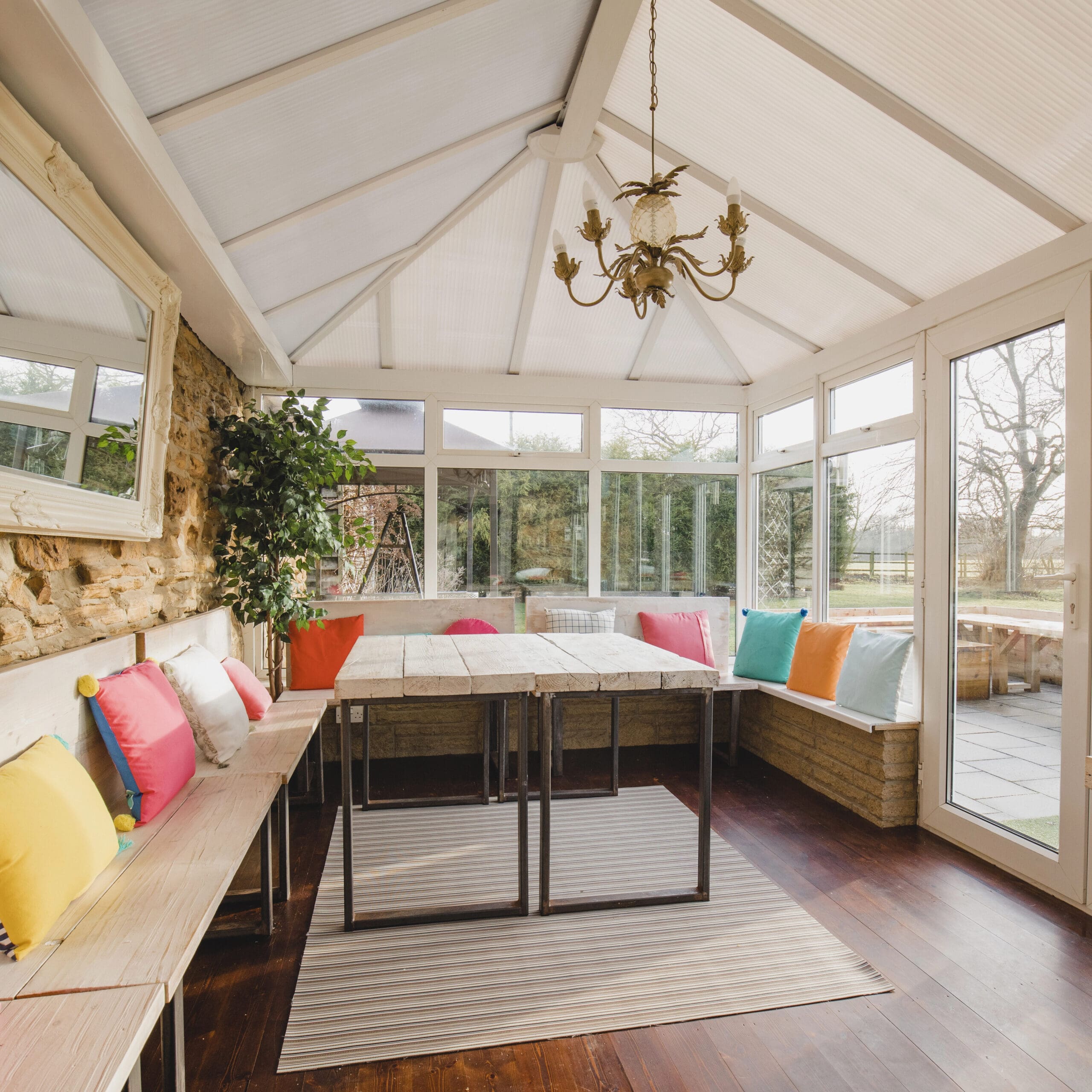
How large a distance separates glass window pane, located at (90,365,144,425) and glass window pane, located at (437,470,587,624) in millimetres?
2418

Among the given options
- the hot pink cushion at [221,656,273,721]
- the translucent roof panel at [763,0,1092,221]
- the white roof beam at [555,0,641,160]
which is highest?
the white roof beam at [555,0,641,160]

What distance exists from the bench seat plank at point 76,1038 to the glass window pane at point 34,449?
1144 mm

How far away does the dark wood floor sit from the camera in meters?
1.68

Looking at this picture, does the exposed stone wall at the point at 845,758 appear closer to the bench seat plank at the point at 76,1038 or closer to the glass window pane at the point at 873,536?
the glass window pane at the point at 873,536

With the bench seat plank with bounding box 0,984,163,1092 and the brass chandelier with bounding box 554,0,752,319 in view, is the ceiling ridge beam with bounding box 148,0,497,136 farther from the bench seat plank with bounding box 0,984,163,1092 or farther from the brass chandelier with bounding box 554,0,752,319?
the bench seat plank with bounding box 0,984,163,1092

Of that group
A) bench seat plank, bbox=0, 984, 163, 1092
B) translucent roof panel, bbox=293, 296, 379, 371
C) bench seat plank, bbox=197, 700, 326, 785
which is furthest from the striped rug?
translucent roof panel, bbox=293, 296, 379, 371

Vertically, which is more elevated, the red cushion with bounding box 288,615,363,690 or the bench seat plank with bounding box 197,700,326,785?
the red cushion with bounding box 288,615,363,690

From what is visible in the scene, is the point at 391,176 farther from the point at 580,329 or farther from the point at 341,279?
the point at 580,329

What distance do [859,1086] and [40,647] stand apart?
95.4 inches

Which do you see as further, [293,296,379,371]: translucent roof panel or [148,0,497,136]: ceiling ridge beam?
[293,296,379,371]: translucent roof panel

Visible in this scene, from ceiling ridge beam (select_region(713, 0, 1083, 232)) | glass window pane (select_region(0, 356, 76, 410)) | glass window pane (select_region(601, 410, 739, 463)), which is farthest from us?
glass window pane (select_region(601, 410, 739, 463))

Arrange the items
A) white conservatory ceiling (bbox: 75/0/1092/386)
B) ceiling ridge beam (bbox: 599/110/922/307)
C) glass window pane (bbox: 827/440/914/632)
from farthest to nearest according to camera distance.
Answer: glass window pane (bbox: 827/440/914/632), ceiling ridge beam (bbox: 599/110/922/307), white conservatory ceiling (bbox: 75/0/1092/386)

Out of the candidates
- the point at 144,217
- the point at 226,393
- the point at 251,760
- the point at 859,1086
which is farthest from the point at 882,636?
the point at 226,393

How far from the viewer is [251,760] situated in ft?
8.80
